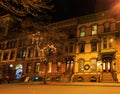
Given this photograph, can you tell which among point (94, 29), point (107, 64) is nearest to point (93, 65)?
point (107, 64)

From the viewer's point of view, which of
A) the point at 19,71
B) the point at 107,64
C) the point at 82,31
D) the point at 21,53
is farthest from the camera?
the point at 21,53

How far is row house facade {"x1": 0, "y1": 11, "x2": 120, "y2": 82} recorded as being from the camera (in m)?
34.3

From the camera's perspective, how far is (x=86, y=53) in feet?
123

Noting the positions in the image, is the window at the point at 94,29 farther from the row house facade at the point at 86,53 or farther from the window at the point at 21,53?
the window at the point at 21,53

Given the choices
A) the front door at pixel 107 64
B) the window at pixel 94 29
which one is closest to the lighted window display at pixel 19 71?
the window at pixel 94 29

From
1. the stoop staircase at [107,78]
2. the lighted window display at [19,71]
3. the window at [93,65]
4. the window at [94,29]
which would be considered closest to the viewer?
the stoop staircase at [107,78]

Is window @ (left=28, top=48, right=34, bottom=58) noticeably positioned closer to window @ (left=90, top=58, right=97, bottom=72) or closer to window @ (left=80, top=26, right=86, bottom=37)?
window @ (left=80, top=26, right=86, bottom=37)

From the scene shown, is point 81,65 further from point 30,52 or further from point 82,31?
point 30,52

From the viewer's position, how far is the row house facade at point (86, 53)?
3431 centimetres

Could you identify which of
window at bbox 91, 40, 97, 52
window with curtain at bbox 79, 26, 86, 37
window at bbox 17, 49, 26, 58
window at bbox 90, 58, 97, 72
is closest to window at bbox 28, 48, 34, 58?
window at bbox 17, 49, 26, 58

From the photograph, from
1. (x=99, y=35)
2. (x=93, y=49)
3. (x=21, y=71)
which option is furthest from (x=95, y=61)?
(x=21, y=71)

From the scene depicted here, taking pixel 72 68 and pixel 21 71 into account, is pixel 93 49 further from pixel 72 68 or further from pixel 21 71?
pixel 21 71

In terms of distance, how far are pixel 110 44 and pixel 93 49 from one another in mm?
3282

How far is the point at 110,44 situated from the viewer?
34969mm
